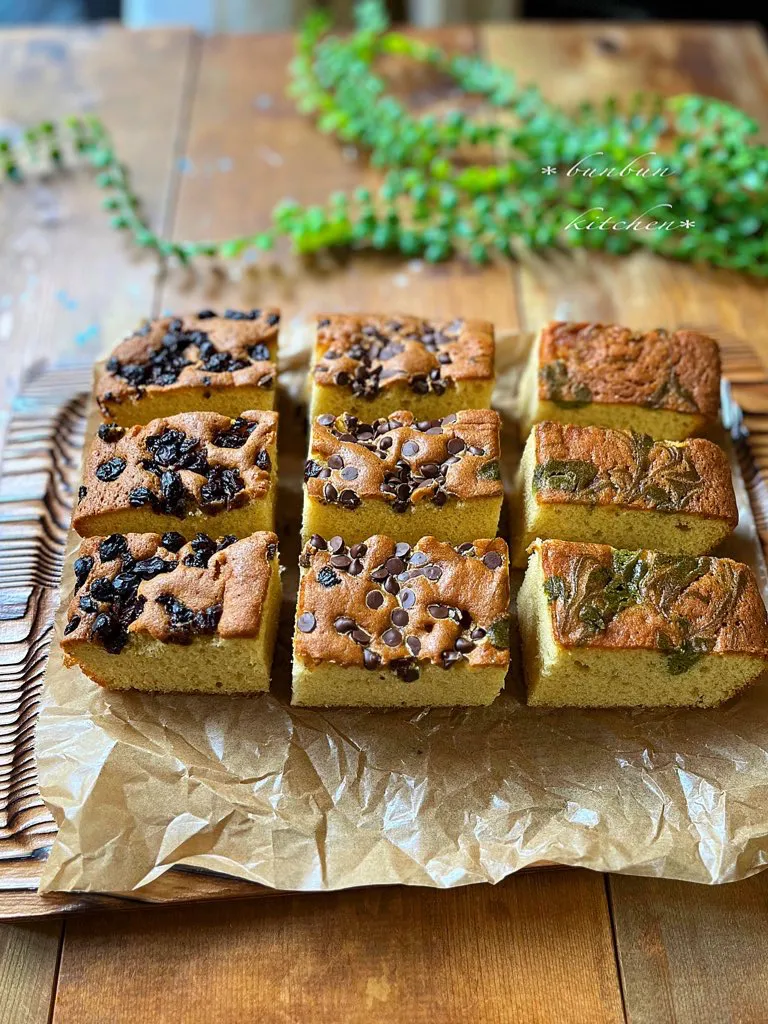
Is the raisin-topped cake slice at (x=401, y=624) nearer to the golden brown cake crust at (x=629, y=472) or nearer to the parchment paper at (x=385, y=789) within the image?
the parchment paper at (x=385, y=789)

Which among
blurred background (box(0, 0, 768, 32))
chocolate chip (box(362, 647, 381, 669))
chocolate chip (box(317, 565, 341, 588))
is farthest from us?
blurred background (box(0, 0, 768, 32))

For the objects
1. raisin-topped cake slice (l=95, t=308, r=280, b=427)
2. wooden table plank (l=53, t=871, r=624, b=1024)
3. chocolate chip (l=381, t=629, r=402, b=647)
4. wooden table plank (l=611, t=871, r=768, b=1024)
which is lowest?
wooden table plank (l=53, t=871, r=624, b=1024)

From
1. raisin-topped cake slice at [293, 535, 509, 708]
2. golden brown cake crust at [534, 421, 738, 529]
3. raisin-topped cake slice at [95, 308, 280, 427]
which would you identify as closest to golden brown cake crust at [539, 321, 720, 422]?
golden brown cake crust at [534, 421, 738, 529]

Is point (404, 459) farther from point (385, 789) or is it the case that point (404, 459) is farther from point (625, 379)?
point (385, 789)

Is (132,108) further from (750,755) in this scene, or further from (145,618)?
(750,755)

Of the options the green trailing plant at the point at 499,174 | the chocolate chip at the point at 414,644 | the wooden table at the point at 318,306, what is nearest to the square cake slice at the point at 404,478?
the chocolate chip at the point at 414,644

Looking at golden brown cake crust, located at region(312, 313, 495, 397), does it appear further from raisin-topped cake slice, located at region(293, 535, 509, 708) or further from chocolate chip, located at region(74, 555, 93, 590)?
chocolate chip, located at region(74, 555, 93, 590)

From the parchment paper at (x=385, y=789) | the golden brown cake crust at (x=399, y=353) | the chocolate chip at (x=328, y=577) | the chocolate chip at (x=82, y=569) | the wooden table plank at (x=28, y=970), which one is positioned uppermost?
the golden brown cake crust at (x=399, y=353)
